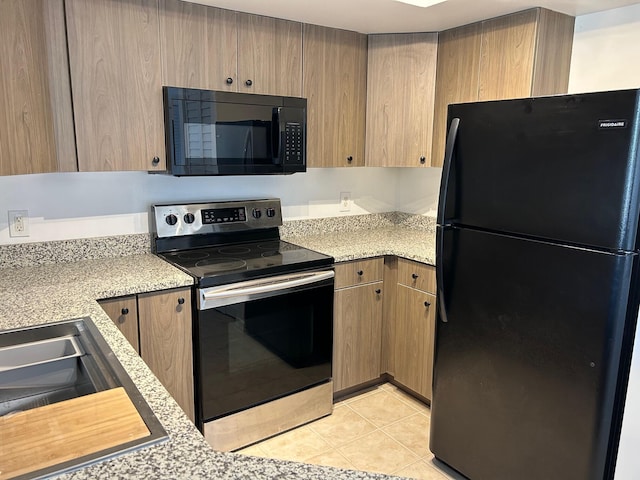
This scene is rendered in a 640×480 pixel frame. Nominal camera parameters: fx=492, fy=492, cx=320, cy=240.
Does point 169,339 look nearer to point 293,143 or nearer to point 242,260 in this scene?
point 242,260

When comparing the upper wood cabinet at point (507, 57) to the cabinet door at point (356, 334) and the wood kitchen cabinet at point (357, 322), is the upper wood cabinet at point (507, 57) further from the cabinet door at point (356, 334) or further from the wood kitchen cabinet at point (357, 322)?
the cabinet door at point (356, 334)

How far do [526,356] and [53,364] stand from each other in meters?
1.58

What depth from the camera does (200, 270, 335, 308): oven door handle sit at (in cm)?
214

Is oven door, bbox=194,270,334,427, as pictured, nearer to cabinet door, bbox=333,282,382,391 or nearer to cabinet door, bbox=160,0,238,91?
cabinet door, bbox=333,282,382,391

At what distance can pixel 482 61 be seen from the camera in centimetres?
256

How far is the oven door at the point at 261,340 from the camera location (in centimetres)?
219

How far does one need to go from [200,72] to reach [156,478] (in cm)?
192

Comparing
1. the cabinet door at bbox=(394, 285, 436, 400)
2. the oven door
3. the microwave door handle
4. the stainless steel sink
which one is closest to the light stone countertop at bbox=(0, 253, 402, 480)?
the stainless steel sink

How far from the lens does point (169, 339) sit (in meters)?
2.12

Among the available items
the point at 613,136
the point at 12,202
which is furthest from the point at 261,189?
the point at 613,136

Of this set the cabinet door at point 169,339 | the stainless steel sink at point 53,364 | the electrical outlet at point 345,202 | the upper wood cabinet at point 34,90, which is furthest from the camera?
the electrical outlet at point 345,202

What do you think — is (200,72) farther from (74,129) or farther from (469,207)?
(469,207)

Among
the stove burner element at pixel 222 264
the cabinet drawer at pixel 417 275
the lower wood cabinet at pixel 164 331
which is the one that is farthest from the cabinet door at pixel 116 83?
the cabinet drawer at pixel 417 275

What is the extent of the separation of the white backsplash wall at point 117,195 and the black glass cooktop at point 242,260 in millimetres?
292
